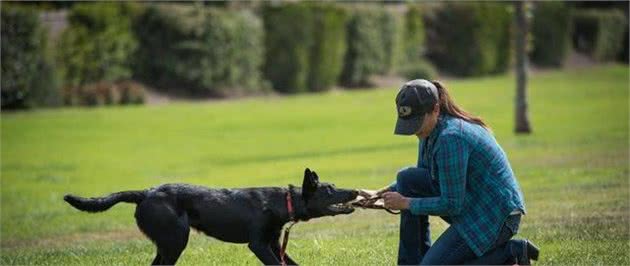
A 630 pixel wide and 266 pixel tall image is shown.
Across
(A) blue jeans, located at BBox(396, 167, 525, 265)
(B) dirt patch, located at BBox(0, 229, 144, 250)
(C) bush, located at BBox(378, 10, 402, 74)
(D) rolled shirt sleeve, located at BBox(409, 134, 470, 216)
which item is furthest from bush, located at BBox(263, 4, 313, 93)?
(D) rolled shirt sleeve, located at BBox(409, 134, 470, 216)

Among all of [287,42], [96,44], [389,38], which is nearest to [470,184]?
[96,44]

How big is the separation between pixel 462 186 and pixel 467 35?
45561 mm

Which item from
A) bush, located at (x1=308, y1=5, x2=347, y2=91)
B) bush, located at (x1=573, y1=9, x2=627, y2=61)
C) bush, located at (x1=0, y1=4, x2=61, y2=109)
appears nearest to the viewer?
bush, located at (x1=0, y1=4, x2=61, y2=109)

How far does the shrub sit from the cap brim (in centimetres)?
3783

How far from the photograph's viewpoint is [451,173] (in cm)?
764

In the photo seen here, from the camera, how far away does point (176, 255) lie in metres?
8.34

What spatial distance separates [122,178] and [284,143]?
23.5 ft

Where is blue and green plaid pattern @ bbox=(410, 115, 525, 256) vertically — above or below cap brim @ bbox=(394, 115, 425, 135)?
Result: below

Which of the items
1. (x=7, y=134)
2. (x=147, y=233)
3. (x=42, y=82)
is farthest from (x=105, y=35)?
(x=147, y=233)

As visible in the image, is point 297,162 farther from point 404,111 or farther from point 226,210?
point 404,111

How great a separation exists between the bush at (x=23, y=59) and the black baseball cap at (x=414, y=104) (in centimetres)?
2666

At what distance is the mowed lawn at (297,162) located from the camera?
10.9 m

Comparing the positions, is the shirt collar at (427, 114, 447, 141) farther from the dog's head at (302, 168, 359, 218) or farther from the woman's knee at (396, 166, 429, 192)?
the dog's head at (302, 168, 359, 218)

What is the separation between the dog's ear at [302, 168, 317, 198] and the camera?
8484mm
